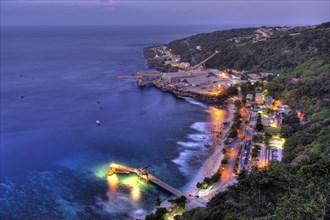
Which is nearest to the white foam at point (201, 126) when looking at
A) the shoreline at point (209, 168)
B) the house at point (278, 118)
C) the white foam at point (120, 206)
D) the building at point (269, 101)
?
the shoreline at point (209, 168)

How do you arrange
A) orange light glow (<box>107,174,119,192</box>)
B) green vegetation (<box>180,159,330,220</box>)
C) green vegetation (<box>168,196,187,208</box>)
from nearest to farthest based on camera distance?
green vegetation (<box>180,159,330,220</box>) → green vegetation (<box>168,196,187,208</box>) → orange light glow (<box>107,174,119,192</box>)

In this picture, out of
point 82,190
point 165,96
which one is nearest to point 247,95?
point 165,96

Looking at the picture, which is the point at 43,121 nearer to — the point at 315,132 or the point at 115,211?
the point at 115,211

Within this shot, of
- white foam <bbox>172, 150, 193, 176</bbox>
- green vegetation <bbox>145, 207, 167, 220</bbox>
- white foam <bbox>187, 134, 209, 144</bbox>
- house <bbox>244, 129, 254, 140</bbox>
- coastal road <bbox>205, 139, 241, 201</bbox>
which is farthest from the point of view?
white foam <bbox>187, 134, 209, 144</bbox>

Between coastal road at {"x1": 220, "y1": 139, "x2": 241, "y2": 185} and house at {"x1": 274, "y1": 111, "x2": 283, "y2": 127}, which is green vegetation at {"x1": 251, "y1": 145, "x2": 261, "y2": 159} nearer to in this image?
coastal road at {"x1": 220, "y1": 139, "x2": 241, "y2": 185}

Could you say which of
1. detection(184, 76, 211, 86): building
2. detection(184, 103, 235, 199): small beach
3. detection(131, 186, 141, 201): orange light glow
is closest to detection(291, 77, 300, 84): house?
detection(184, 76, 211, 86): building

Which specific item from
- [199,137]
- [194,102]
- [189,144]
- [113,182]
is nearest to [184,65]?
[194,102]

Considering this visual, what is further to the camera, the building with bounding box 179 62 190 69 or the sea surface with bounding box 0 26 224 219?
the building with bounding box 179 62 190 69

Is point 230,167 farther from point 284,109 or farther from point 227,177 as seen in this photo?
point 284,109
